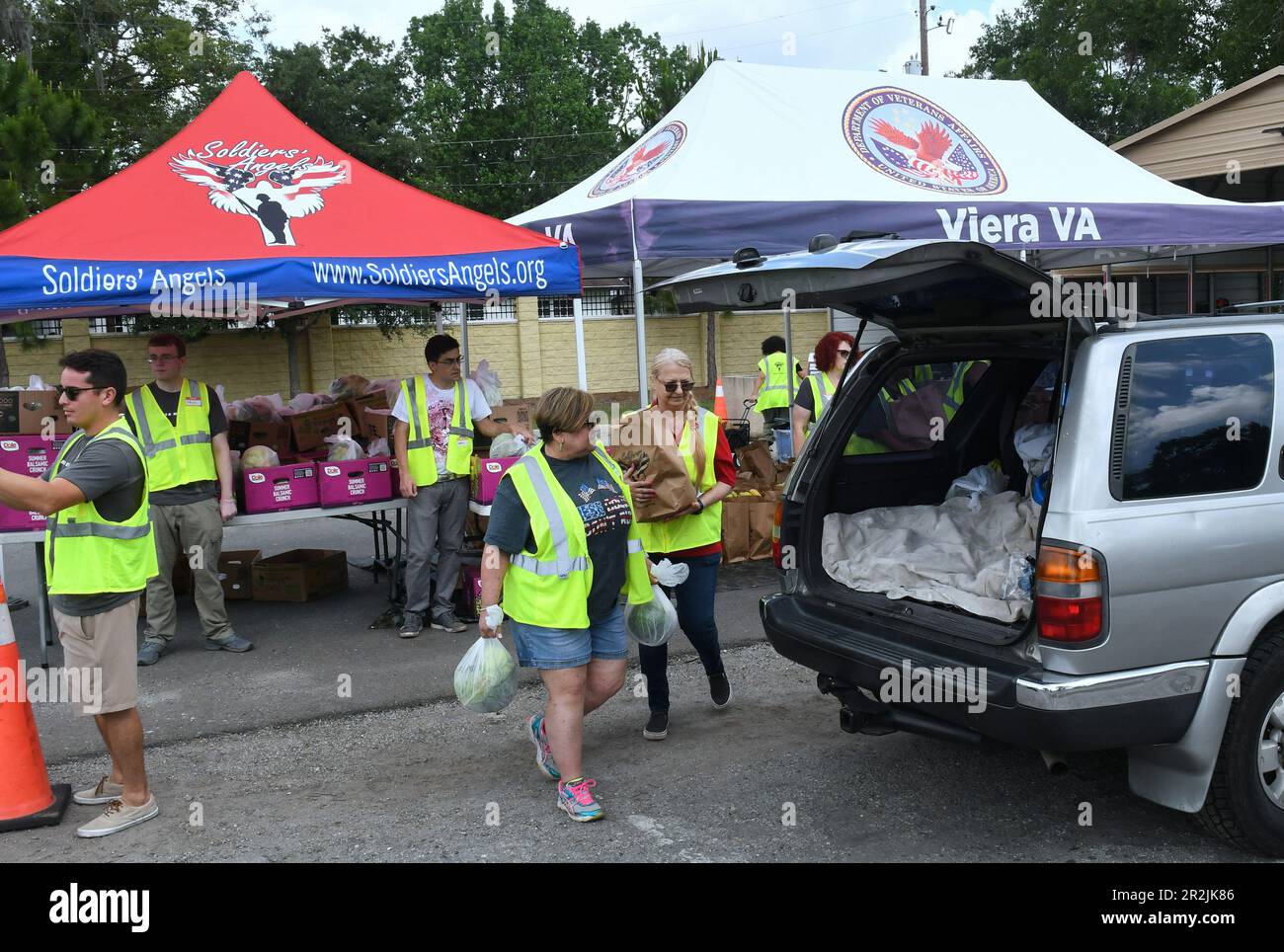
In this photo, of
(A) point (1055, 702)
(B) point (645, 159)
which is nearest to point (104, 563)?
(A) point (1055, 702)

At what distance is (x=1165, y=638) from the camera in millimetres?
3584

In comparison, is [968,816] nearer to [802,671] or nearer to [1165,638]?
[1165,638]

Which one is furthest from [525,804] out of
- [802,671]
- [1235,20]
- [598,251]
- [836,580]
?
[1235,20]

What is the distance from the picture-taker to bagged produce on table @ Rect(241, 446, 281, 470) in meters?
7.50

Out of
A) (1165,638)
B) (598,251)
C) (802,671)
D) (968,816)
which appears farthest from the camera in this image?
(598,251)

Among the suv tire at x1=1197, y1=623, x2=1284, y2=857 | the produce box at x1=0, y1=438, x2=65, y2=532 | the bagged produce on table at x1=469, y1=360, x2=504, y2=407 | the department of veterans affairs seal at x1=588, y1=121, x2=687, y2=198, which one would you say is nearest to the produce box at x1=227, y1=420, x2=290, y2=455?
the produce box at x1=0, y1=438, x2=65, y2=532

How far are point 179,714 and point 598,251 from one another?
13.1 feet

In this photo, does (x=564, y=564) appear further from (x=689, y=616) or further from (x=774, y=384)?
(x=774, y=384)

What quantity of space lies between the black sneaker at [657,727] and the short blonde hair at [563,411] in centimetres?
168

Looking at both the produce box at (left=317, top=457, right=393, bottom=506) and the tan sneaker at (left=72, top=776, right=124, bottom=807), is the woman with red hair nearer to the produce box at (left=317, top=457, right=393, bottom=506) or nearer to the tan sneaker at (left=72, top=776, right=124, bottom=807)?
the produce box at (left=317, top=457, right=393, bottom=506)

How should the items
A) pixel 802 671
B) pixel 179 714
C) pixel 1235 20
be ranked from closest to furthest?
1. pixel 179 714
2. pixel 802 671
3. pixel 1235 20

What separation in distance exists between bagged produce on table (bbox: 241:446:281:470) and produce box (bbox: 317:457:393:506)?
0.33m

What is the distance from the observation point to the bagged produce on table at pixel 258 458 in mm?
7504

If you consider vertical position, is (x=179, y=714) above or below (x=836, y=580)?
below
